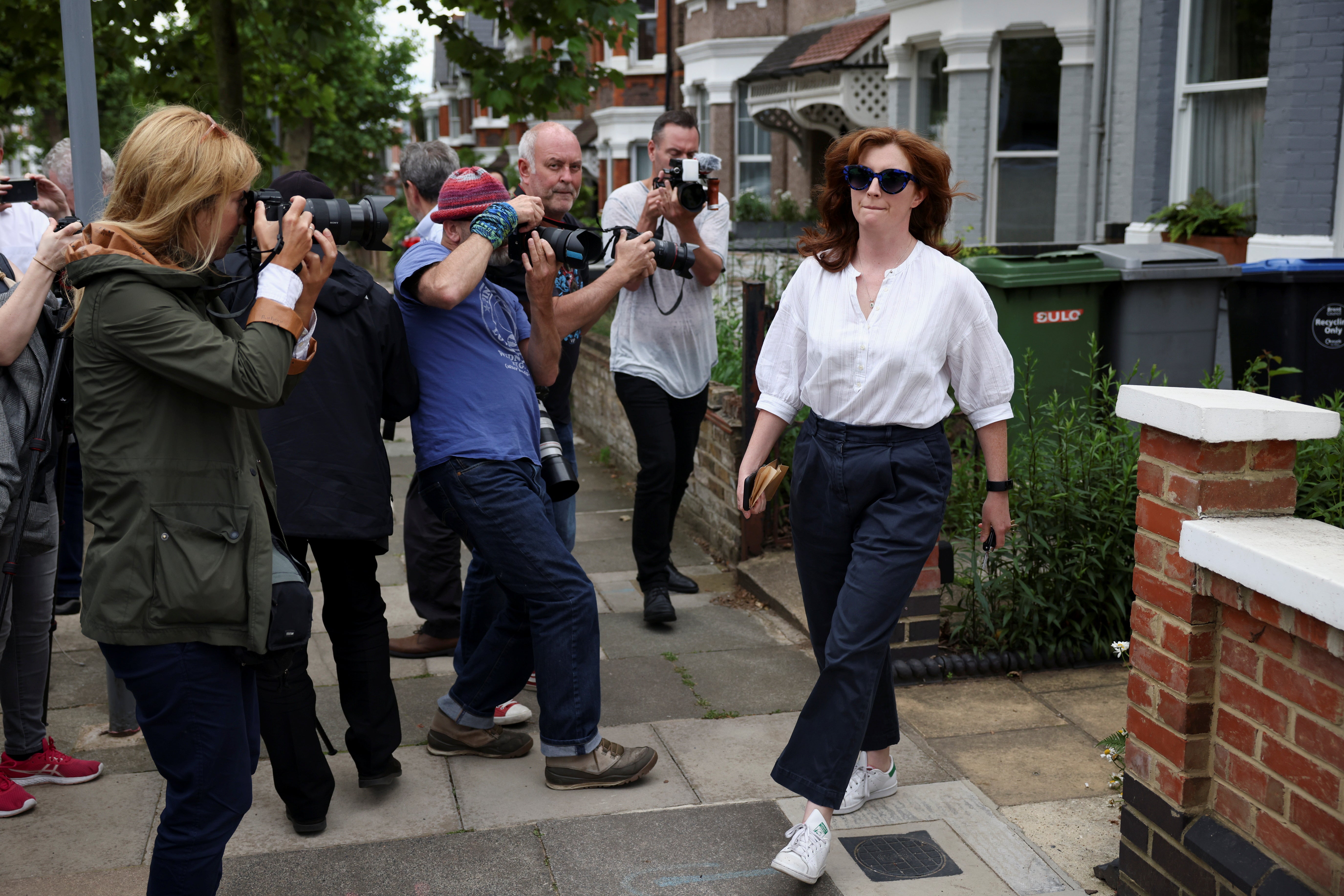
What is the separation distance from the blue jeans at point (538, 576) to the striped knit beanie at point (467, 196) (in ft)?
2.26

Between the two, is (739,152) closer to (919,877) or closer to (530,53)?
(530,53)

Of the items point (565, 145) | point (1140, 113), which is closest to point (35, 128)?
point (1140, 113)

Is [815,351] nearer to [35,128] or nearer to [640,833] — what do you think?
[640,833]

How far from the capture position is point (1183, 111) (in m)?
9.38

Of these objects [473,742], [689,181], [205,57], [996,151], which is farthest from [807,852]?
[996,151]

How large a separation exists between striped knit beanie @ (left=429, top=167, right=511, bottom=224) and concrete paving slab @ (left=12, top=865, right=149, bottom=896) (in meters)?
1.91

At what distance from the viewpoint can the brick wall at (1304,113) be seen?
7703 mm

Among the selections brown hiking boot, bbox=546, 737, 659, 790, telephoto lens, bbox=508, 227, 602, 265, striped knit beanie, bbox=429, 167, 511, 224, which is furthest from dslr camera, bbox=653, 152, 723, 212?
brown hiking boot, bbox=546, 737, 659, 790

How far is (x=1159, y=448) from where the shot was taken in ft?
9.30

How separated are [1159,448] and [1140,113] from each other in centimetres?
776

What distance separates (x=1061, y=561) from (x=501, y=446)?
2220mm

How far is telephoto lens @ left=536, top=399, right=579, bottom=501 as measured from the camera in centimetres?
377

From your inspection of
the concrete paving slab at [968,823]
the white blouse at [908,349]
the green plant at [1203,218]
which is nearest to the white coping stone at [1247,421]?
the white blouse at [908,349]

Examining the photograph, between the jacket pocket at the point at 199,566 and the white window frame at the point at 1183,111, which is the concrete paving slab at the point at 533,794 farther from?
the white window frame at the point at 1183,111
